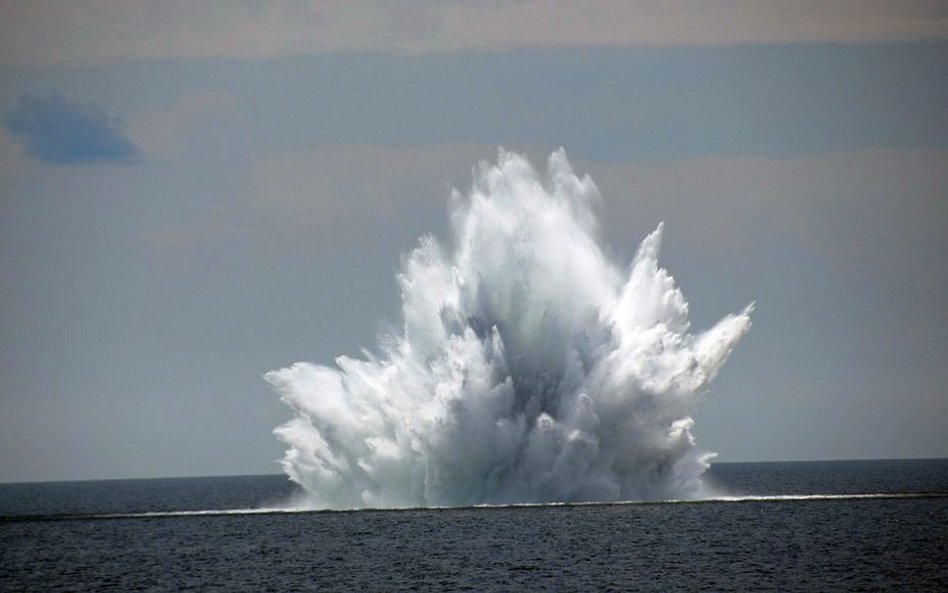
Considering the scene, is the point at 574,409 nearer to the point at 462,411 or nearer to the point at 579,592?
the point at 462,411

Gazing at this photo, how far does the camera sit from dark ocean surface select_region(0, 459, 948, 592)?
6706cm

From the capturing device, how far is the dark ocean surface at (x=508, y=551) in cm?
6706

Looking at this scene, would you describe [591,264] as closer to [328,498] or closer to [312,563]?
[328,498]

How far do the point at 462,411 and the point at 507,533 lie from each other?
8.46 metres

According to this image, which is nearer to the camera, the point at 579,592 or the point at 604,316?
the point at 579,592

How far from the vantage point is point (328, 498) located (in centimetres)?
10419

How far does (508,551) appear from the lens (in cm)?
7888

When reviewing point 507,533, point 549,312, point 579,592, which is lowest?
point 579,592

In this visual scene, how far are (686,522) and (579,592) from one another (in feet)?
124

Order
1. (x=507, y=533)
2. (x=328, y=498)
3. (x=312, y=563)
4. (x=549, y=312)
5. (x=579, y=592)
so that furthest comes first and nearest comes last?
(x=328, y=498) < (x=549, y=312) < (x=507, y=533) < (x=312, y=563) < (x=579, y=592)

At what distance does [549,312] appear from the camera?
9500cm

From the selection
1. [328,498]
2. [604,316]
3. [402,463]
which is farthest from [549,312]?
[328,498]

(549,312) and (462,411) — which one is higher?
(549,312)

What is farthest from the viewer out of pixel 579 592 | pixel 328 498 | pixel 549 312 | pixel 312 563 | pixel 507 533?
pixel 328 498
